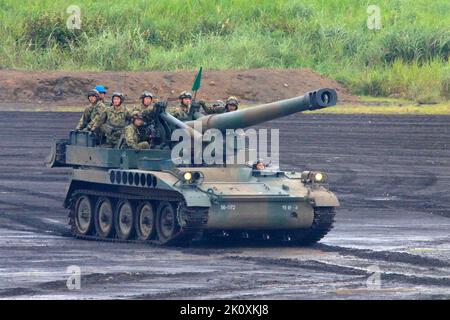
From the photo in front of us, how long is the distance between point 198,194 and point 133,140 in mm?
2047

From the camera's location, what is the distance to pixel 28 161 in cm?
3391

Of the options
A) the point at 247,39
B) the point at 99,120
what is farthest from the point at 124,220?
the point at 247,39

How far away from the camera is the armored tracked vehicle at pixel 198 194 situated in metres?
21.2

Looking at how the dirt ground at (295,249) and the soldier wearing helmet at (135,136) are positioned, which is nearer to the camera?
the dirt ground at (295,249)

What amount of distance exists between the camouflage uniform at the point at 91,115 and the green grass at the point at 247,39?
23.6m

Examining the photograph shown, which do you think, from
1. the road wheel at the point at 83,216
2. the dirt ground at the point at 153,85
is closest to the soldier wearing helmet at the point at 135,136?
the road wheel at the point at 83,216

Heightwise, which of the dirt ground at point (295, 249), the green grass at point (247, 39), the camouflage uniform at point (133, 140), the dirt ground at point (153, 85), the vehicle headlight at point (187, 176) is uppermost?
the green grass at point (247, 39)

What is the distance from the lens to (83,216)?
23969mm

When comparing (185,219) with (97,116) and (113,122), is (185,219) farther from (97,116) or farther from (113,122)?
(97,116)

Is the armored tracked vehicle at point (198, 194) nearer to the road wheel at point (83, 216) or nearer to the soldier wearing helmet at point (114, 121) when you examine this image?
the road wheel at point (83, 216)

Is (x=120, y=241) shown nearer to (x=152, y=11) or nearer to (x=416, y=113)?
(x=416, y=113)

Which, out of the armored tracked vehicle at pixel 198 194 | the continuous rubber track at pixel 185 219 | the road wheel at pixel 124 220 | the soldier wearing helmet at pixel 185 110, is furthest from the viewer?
the soldier wearing helmet at pixel 185 110

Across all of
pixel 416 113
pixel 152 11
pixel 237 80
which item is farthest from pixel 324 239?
pixel 152 11

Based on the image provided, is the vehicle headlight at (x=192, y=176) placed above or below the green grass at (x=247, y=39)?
below
